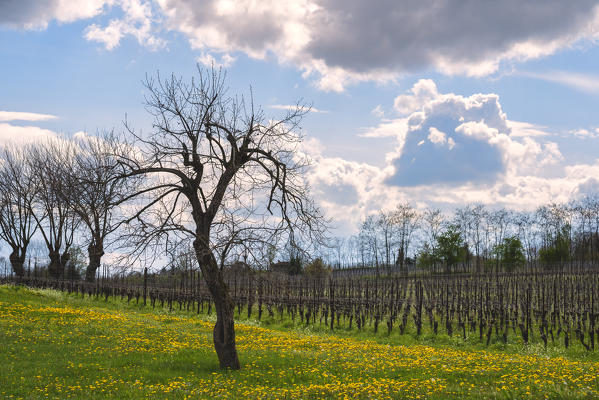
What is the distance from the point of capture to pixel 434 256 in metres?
78.4

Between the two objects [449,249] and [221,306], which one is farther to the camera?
[449,249]

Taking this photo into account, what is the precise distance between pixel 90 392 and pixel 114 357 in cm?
413

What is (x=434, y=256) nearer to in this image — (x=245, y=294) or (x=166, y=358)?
(x=245, y=294)

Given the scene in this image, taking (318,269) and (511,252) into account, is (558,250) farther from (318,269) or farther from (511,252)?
(318,269)

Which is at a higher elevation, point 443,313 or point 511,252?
point 511,252

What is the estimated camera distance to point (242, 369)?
562 inches

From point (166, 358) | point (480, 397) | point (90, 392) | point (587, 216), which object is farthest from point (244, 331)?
point (587, 216)

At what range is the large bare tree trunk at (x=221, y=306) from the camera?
13.8 m

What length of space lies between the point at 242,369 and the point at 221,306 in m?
1.94

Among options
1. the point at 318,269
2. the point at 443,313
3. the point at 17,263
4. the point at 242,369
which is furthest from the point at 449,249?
the point at 242,369

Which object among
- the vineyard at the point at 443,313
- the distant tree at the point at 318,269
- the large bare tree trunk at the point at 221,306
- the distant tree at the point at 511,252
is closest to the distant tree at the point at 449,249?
the distant tree at the point at 511,252

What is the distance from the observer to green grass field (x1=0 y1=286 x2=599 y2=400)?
36.8 ft

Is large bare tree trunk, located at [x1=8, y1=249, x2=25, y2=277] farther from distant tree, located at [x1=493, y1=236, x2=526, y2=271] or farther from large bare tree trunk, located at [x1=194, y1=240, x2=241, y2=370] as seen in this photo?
distant tree, located at [x1=493, y1=236, x2=526, y2=271]

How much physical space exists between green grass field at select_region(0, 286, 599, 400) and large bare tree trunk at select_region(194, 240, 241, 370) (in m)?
Result: 0.46
